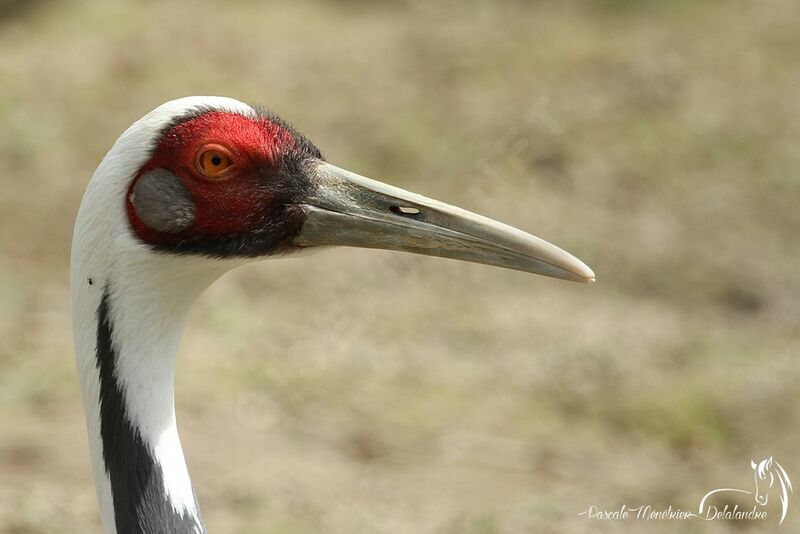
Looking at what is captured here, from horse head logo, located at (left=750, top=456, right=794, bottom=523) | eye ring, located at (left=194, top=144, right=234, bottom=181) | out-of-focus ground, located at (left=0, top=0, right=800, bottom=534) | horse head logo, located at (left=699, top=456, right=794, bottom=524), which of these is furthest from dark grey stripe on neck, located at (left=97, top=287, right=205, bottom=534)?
horse head logo, located at (left=750, top=456, right=794, bottom=523)

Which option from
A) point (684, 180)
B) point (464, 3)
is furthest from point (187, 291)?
point (464, 3)

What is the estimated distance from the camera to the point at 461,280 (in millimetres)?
7887

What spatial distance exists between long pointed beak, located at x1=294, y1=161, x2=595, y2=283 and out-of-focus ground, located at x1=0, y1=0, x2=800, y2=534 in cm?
230

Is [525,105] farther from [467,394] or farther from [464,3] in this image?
[467,394]

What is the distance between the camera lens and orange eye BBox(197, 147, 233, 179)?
317cm

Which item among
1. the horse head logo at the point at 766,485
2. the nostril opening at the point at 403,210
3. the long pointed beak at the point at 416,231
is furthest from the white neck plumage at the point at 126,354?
the horse head logo at the point at 766,485

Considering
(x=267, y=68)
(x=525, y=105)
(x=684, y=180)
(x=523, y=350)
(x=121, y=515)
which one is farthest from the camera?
(x=267, y=68)

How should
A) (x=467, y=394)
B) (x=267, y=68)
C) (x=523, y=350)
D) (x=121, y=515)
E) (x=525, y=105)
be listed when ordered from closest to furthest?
(x=121, y=515) → (x=467, y=394) → (x=523, y=350) → (x=525, y=105) → (x=267, y=68)

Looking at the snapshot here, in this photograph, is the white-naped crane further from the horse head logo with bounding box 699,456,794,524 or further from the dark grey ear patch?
the horse head logo with bounding box 699,456,794,524

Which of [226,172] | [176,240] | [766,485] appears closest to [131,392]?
[176,240]

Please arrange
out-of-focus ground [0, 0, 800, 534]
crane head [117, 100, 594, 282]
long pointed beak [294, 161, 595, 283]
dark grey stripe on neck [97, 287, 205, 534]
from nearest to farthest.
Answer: dark grey stripe on neck [97, 287, 205, 534] < crane head [117, 100, 594, 282] < long pointed beak [294, 161, 595, 283] < out-of-focus ground [0, 0, 800, 534]

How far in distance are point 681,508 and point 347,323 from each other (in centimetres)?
265

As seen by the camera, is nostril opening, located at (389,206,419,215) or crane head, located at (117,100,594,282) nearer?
crane head, located at (117,100,594,282)

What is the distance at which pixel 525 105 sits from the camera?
31.1 ft
